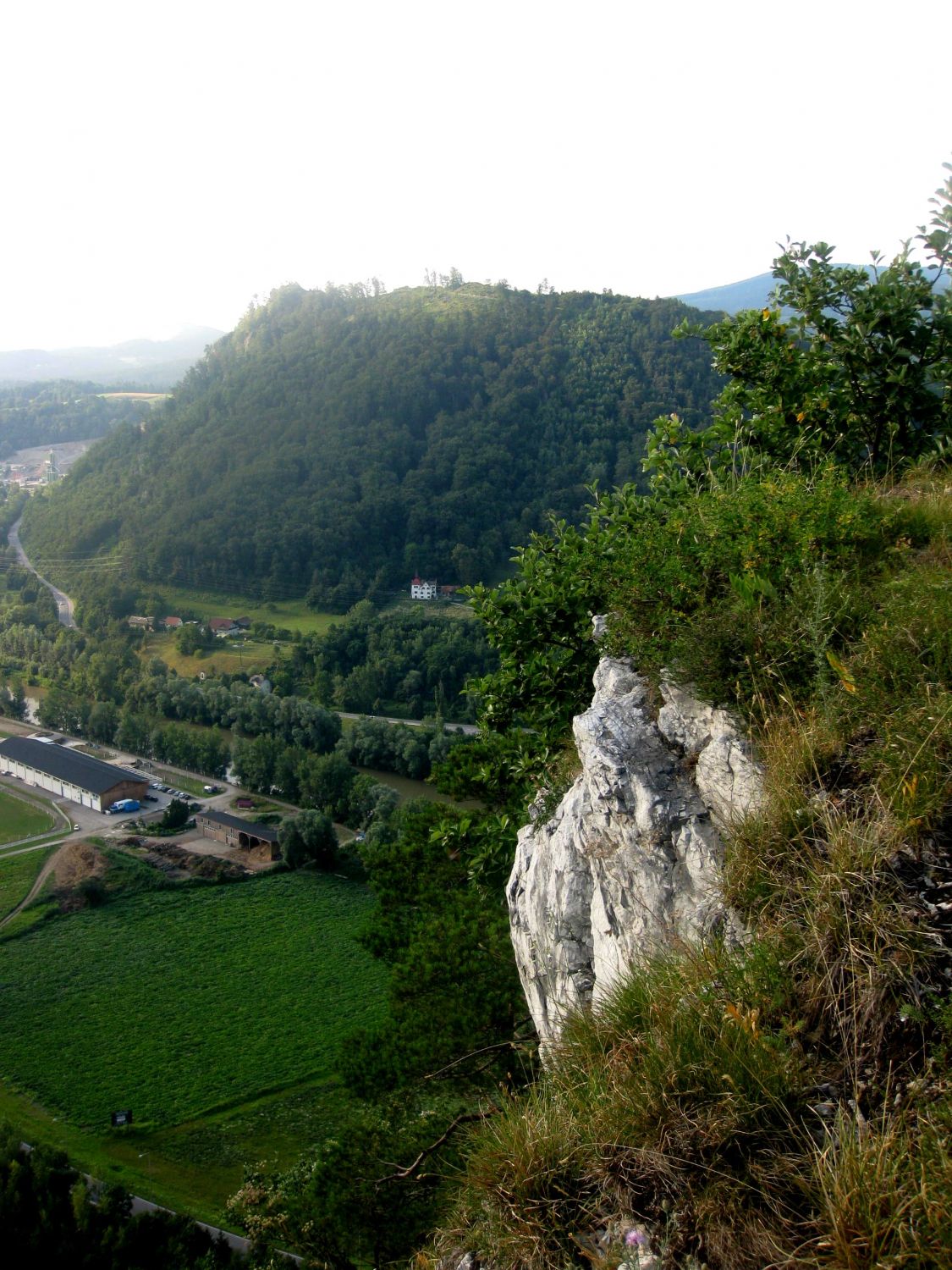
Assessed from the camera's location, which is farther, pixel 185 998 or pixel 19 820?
pixel 19 820

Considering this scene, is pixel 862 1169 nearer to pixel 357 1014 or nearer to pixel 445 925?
pixel 445 925

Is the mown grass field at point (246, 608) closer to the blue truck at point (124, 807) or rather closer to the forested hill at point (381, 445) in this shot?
the forested hill at point (381, 445)

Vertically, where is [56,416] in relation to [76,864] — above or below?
above

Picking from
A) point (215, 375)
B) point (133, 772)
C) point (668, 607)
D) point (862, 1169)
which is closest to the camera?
point (862, 1169)

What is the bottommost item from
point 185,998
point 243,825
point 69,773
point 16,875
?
point 243,825

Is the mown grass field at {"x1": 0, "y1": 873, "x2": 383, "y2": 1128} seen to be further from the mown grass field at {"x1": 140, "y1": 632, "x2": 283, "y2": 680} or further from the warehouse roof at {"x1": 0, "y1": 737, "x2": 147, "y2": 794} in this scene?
the mown grass field at {"x1": 140, "y1": 632, "x2": 283, "y2": 680}

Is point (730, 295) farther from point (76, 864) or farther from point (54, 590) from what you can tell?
point (76, 864)

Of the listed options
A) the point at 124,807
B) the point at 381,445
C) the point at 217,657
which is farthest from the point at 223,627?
the point at 381,445

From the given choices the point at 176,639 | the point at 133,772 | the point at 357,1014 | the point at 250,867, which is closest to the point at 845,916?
the point at 357,1014
